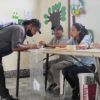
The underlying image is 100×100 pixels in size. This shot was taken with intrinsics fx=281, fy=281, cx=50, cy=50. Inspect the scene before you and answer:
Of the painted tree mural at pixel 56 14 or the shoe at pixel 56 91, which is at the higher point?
the painted tree mural at pixel 56 14

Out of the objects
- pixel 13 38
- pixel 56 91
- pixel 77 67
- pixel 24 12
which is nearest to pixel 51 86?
pixel 56 91

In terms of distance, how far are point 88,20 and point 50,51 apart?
2062 mm

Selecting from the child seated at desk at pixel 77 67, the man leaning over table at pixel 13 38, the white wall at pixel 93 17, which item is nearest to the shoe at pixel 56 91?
the child seated at desk at pixel 77 67

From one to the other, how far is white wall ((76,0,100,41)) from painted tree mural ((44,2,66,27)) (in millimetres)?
592

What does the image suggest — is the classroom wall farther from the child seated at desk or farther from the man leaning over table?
the man leaning over table

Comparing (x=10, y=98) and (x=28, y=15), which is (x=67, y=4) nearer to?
(x=28, y=15)

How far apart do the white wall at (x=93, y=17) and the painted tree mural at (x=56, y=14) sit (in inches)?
23.3

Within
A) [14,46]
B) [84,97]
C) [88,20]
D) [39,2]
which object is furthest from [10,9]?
[84,97]

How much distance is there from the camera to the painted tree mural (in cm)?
573

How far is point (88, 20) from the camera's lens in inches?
202

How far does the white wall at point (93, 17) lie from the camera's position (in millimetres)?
4902

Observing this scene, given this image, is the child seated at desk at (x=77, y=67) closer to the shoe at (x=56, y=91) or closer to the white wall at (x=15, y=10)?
the shoe at (x=56, y=91)

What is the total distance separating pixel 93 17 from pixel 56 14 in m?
1.10

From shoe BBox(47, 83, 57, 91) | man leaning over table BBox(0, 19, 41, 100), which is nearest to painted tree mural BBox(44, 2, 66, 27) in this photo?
shoe BBox(47, 83, 57, 91)
